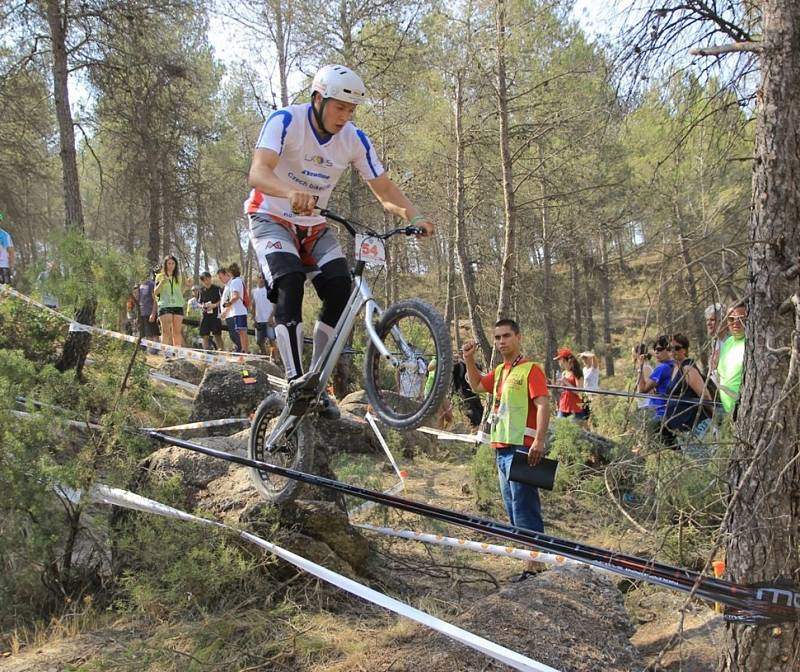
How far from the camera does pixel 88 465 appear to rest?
4422 millimetres

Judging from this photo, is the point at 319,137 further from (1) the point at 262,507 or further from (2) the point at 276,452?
(1) the point at 262,507

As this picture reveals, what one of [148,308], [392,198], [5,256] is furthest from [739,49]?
[5,256]

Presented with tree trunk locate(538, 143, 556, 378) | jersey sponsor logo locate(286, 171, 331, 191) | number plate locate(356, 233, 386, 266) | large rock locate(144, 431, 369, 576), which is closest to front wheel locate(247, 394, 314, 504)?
large rock locate(144, 431, 369, 576)

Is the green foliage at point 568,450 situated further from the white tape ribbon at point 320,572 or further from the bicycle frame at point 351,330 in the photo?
the bicycle frame at point 351,330

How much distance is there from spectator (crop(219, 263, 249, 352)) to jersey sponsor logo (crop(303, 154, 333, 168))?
6765 millimetres

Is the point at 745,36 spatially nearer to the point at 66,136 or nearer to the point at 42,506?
the point at 42,506

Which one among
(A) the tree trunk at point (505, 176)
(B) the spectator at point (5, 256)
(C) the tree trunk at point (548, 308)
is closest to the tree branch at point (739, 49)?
(A) the tree trunk at point (505, 176)

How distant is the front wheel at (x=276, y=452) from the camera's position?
4.02 m

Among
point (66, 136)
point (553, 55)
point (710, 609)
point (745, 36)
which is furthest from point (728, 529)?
point (553, 55)

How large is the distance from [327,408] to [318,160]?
1426 millimetres

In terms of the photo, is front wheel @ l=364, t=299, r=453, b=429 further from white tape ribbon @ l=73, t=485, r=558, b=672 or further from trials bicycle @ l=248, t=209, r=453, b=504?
white tape ribbon @ l=73, t=485, r=558, b=672

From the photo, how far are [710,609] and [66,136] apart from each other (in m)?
8.82

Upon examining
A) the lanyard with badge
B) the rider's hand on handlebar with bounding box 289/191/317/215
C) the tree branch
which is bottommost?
the lanyard with badge

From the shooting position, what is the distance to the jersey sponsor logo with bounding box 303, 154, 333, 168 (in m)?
3.80
